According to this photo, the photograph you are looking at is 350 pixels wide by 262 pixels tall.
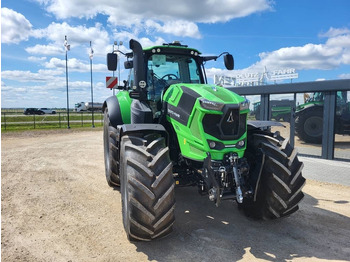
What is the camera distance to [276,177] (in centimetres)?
388

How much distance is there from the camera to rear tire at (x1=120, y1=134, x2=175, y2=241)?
3.31 meters

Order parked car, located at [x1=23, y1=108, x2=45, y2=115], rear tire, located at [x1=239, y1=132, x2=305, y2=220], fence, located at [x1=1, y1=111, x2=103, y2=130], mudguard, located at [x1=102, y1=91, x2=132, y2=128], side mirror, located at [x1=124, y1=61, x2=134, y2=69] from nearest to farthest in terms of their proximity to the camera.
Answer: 1. rear tire, located at [x1=239, y1=132, x2=305, y2=220]
2. mudguard, located at [x1=102, y1=91, x2=132, y2=128]
3. side mirror, located at [x1=124, y1=61, x2=134, y2=69]
4. fence, located at [x1=1, y1=111, x2=103, y2=130]
5. parked car, located at [x1=23, y1=108, x2=45, y2=115]

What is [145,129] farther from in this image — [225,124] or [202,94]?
[225,124]

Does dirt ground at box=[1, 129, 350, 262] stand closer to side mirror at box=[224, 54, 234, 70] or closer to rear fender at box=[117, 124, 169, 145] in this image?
rear fender at box=[117, 124, 169, 145]

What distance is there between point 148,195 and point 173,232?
43.3 inches

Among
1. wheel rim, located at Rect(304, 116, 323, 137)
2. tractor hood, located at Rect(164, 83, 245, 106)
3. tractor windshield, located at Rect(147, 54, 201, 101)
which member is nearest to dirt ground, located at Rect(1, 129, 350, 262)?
tractor hood, located at Rect(164, 83, 245, 106)

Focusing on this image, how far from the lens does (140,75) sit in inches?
178

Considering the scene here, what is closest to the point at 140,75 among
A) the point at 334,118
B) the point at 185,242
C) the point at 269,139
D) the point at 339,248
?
the point at 269,139

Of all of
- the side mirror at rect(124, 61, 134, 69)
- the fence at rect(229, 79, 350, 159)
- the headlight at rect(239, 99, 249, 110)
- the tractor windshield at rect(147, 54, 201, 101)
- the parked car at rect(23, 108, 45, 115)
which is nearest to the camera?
the headlight at rect(239, 99, 249, 110)

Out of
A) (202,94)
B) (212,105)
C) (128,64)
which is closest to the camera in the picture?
(212,105)

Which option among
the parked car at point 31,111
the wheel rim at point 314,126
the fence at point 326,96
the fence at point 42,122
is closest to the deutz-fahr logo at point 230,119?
the fence at point 326,96

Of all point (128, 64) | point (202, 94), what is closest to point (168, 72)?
point (128, 64)

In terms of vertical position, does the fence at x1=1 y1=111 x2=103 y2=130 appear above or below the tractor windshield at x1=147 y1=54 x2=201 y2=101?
below

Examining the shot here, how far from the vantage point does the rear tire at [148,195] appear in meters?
3.31
